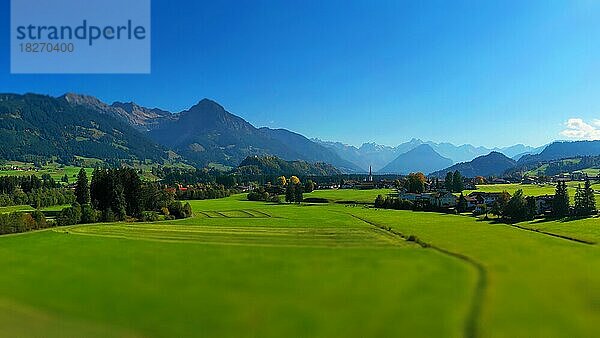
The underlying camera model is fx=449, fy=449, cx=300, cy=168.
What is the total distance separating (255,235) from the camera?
67688mm

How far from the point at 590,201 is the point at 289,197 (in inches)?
3321

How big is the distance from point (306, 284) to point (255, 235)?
2953cm

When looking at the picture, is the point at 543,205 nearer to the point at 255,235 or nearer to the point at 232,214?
the point at 255,235

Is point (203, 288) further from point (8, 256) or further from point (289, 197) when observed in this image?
point (289, 197)

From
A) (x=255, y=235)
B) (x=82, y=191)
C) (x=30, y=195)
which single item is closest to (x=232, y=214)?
(x=255, y=235)

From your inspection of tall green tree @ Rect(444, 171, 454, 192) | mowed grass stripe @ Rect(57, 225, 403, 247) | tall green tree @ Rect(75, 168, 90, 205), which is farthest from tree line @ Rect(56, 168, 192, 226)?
tall green tree @ Rect(444, 171, 454, 192)

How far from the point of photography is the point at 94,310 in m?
34.5

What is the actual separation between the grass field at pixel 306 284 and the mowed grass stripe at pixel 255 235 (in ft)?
1.43

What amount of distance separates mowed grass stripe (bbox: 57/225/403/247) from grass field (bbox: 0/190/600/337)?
44 centimetres

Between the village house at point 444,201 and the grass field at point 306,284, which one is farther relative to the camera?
the village house at point 444,201

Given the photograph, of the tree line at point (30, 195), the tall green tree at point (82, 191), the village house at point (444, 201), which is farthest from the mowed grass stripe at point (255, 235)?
the tree line at point (30, 195)

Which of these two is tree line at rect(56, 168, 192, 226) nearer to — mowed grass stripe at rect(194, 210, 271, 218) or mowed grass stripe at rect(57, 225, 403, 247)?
mowed grass stripe at rect(194, 210, 271, 218)

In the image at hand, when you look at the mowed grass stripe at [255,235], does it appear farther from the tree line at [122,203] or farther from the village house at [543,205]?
the village house at [543,205]

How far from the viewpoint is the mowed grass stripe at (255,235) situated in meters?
60.1
